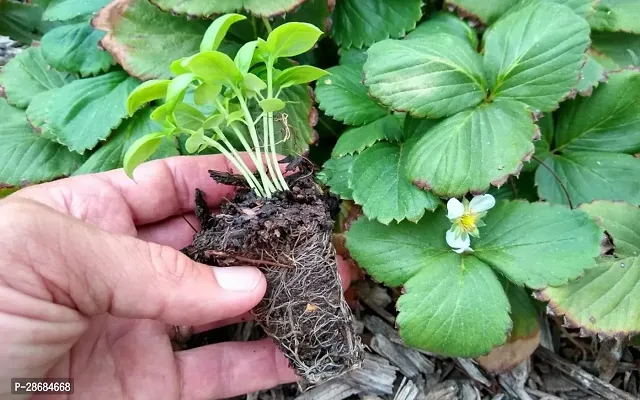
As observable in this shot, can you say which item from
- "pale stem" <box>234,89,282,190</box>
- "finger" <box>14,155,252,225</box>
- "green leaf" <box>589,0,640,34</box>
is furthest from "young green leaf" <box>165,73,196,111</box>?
"green leaf" <box>589,0,640,34</box>

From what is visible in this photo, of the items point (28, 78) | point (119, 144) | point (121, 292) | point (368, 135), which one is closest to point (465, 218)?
point (368, 135)

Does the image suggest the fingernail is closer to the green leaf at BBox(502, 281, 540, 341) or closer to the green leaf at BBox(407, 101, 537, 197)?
the green leaf at BBox(407, 101, 537, 197)

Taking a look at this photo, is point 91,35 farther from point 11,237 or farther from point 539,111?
point 539,111

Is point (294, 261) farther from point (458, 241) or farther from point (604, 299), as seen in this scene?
point (604, 299)

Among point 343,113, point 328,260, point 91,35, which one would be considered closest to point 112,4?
point 91,35

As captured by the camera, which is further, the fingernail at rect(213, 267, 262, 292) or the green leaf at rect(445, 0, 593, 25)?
the green leaf at rect(445, 0, 593, 25)

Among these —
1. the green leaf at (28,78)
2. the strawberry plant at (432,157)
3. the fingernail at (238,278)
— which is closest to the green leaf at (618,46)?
the strawberry plant at (432,157)

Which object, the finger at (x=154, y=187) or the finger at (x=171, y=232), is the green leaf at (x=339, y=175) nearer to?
the finger at (x=154, y=187)
